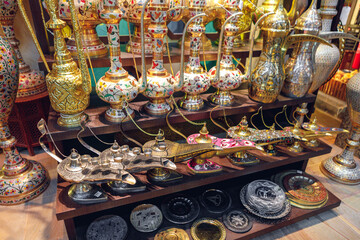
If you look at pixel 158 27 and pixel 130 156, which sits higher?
pixel 158 27

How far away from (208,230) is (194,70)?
0.51 meters

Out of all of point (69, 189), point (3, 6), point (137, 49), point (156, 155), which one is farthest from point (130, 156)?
point (3, 6)

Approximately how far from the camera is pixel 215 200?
0.93 metres

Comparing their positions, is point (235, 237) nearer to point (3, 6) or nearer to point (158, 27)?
point (158, 27)

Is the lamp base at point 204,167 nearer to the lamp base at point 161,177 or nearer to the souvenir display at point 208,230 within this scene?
the lamp base at point 161,177

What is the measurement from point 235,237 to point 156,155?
1.17ft

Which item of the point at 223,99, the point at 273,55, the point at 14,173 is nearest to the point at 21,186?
the point at 14,173

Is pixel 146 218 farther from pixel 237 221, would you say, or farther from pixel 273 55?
pixel 273 55

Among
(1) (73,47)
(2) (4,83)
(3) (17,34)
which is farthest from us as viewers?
(3) (17,34)

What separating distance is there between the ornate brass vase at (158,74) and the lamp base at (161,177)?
0.19m

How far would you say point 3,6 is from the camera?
0.84 meters

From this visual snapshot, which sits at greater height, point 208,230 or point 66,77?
point 66,77

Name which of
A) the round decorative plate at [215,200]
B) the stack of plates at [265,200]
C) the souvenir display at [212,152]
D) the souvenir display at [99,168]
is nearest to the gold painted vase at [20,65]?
the souvenir display at [99,168]

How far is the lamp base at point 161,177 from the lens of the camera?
79 centimetres
